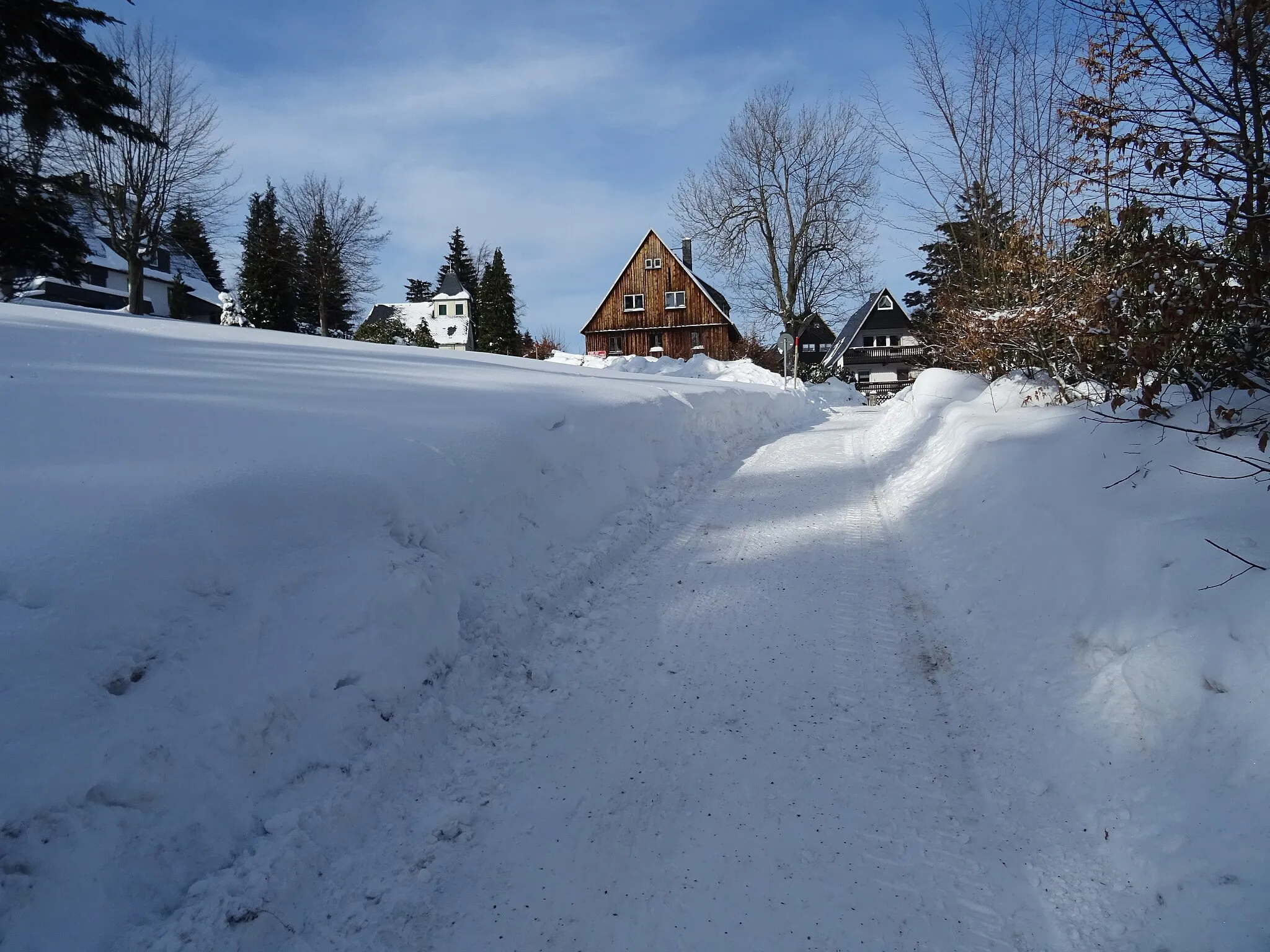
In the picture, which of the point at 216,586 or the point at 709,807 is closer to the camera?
the point at 709,807

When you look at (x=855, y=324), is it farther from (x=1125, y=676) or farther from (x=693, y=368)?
(x=1125, y=676)

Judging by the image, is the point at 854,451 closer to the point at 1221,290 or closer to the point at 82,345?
the point at 1221,290

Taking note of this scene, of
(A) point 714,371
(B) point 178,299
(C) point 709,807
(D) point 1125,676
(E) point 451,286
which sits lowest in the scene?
(C) point 709,807

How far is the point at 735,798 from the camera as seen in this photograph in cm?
294

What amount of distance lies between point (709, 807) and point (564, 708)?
1053mm

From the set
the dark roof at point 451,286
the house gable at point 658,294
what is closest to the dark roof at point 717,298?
the house gable at point 658,294

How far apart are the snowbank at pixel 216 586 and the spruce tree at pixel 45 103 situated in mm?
11029

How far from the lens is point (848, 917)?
2.36 meters

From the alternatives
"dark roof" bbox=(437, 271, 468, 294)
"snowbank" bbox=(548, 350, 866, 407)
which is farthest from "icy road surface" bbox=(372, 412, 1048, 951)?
"dark roof" bbox=(437, 271, 468, 294)

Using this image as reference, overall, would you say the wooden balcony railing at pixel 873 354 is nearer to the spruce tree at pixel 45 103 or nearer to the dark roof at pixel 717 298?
the dark roof at pixel 717 298

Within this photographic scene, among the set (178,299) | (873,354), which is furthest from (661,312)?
(178,299)

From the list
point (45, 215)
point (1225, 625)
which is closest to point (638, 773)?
point (1225, 625)

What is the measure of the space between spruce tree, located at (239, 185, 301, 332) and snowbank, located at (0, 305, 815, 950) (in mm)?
36030

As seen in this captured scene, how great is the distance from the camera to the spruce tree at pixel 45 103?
44.8 ft
